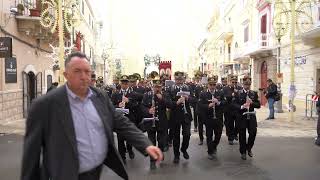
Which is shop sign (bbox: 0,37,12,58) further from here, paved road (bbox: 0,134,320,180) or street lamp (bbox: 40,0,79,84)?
paved road (bbox: 0,134,320,180)

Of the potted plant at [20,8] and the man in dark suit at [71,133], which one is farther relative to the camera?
the potted plant at [20,8]

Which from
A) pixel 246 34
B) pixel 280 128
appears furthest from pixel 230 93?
pixel 246 34

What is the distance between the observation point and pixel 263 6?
3133 centimetres

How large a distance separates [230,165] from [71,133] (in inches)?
241

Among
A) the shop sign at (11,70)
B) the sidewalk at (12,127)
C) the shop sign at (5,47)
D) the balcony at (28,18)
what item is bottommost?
the sidewalk at (12,127)

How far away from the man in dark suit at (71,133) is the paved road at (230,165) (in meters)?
4.43

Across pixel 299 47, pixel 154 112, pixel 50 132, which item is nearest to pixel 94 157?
pixel 50 132

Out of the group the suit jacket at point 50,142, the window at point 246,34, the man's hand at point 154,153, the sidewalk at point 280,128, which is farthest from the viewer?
the window at point 246,34

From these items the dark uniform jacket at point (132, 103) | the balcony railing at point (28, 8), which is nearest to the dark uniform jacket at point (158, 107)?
the dark uniform jacket at point (132, 103)

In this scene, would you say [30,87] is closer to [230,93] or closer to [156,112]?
[230,93]

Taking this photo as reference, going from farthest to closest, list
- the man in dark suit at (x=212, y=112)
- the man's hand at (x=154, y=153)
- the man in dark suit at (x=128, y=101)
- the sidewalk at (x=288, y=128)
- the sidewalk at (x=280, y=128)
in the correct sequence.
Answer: the sidewalk at (x=280, y=128) < the sidewalk at (x=288, y=128) < the man in dark suit at (x=212, y=112) < the man in dark suit at (x=128, y=101) < the man's hand at (x=154, y=153)

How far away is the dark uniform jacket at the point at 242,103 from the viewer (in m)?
9.74

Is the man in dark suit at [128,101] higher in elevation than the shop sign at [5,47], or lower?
lower

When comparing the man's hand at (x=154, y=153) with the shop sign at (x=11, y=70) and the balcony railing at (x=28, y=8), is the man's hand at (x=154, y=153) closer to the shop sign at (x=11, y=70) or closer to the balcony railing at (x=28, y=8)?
the shop sign at (x=11, y=70)
